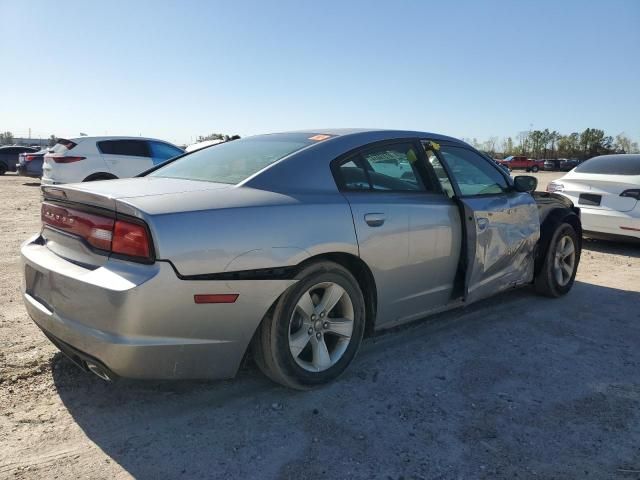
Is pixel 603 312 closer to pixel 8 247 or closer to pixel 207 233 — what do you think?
pixel 207 233

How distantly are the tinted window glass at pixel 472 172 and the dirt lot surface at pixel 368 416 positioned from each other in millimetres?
1157

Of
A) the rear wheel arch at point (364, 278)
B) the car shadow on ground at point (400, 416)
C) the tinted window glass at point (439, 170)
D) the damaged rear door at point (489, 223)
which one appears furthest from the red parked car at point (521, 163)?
the rear wheel arch at point (364, 278)

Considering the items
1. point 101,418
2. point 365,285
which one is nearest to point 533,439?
point 365,285

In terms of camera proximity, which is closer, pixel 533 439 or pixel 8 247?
pixel 533 439

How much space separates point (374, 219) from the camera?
124 inches

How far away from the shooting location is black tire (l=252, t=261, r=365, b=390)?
9.07 feet

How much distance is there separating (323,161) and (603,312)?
127 inches

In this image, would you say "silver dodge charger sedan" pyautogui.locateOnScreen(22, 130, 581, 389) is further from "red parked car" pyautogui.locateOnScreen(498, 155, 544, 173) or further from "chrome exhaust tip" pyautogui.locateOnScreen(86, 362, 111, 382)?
"red parked car" pyautogui.locateOnScreen(498, 155, 544, 173)

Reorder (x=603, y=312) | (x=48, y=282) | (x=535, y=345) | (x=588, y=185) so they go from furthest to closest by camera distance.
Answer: (x=588, y=185) < (x=603, y=312) < (x=535, y=345) < (x=48, y=282)

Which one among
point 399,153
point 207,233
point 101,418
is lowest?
point 101,418

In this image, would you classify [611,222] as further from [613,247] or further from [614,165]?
[614,165]

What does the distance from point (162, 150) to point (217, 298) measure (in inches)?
378

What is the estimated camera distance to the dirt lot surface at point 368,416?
2357mm

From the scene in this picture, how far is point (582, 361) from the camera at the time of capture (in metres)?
3.60
